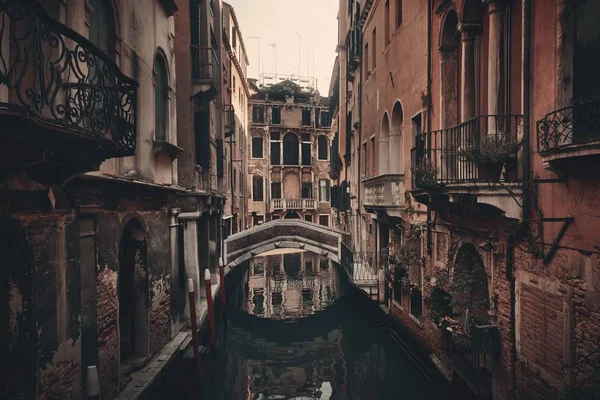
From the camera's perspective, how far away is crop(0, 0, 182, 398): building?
11.2 ft

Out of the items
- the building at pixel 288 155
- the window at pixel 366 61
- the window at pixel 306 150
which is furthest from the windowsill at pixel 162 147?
the window at pixel 306 150

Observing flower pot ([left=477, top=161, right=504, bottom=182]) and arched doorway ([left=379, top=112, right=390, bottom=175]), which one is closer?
flower pot ([left=477, top=161, right=504, bottom=182])

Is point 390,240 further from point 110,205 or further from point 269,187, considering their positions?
point 269,187

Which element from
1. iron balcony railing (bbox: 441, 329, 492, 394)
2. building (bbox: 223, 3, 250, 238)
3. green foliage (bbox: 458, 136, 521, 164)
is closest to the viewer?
green foliage (bbox: 458, 136, 521, 164)

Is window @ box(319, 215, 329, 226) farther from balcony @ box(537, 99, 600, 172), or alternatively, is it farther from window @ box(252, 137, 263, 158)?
balcony @ box(537, 99, 600, 172)

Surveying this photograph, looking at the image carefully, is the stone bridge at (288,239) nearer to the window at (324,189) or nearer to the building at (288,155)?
the building at (288,155)

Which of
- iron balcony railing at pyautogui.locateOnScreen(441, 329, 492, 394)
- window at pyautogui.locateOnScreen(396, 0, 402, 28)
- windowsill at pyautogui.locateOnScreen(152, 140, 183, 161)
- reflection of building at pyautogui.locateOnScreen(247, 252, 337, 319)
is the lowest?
reflection of building at pyautogui.locateOnScreen(247, 252, 337, 319)

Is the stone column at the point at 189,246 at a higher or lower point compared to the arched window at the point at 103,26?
lower

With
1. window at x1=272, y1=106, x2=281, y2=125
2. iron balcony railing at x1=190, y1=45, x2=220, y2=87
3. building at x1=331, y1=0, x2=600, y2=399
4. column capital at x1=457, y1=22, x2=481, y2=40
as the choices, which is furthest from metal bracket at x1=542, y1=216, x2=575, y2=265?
window at x1=272, y1=106, x2=281, y2=125

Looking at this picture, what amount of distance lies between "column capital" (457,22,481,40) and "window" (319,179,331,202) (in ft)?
94.0

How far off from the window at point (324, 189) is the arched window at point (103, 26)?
29.9 m

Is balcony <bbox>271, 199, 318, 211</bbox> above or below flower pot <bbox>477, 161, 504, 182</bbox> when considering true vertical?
below

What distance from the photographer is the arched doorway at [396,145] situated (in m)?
11.3

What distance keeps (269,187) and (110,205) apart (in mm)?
28018
